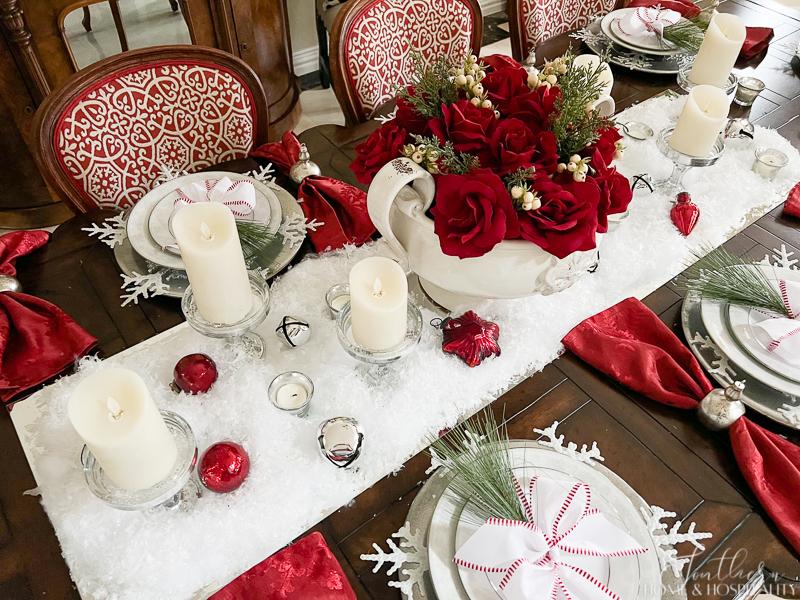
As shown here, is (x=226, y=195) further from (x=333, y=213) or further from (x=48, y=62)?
(x=48, y=62)

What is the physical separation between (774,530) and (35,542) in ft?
2.65

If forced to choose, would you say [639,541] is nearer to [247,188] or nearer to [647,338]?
[647,338]

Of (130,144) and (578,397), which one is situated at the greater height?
(130,144)

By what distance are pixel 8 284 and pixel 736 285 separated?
1007mm

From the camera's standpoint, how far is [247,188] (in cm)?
95

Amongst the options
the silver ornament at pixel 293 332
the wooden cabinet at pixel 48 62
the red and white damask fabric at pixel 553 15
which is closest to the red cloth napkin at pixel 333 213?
the silver ornament at pixel 293 332

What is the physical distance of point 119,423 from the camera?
573 millimetres

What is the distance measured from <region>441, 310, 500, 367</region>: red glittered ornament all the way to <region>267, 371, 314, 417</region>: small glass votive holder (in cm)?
19

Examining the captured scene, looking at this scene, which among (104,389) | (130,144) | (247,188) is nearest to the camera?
(104,389)

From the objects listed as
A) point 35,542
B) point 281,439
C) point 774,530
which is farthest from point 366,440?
point 774,530

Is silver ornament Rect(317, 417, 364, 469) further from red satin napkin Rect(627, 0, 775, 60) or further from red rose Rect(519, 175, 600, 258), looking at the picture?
red satin napkin Rect(627, 0, 775, 60)

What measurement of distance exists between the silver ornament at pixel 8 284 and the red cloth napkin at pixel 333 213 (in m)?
0.42

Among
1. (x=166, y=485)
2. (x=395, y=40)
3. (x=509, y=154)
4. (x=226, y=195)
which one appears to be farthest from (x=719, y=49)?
(x=166, y=485)

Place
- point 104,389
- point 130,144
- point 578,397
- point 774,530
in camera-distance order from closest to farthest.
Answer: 1. point 104,389
2. point 774,530
3. point 578,397
4. point 130,144
